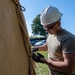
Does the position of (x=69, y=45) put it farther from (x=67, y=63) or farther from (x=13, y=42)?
(x=13, y=42)

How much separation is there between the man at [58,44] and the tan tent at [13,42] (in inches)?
8.4

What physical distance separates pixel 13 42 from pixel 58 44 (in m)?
0.67

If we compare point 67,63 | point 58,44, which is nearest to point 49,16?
point 58,44

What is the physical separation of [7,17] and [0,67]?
1.76 feet

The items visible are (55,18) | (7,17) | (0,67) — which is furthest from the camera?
(55,18)

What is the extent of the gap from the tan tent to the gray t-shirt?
0.31m

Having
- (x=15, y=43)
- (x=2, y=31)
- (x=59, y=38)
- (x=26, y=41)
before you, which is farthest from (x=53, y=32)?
(x=2, y=31)

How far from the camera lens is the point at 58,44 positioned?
282cm

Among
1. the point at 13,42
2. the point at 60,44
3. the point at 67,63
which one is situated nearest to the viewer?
the point at 13,42

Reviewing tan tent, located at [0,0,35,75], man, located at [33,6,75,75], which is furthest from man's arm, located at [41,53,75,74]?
tan tent, located at [0,0,35,75]

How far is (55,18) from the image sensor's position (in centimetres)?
284

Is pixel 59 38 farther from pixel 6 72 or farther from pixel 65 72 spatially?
pixel 6 72

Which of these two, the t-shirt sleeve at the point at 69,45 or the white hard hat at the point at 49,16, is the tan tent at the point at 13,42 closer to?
the white hard hat at the point at 49,16

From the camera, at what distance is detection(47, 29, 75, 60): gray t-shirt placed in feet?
8.80
